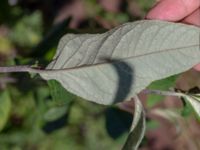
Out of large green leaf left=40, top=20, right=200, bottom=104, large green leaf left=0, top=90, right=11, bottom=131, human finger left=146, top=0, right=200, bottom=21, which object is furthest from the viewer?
large green leaf left=0, top=90, right=11, bottom=131

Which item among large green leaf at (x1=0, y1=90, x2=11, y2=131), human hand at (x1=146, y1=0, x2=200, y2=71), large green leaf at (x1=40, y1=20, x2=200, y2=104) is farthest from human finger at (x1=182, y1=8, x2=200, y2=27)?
large green leaf at (x1=0, y1=90, x2=11, y2=131)

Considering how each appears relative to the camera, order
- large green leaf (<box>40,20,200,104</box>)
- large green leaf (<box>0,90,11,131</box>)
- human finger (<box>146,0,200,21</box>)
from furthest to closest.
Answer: large green leaf (<box>0,90,11,131</box>)
human finger (<box>146,0,200,21</box>)
large green leaf (<box>40,20,200,104</box>)

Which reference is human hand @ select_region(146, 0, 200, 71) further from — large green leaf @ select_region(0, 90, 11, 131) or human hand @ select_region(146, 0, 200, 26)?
large green leaf @ select_region(0, 90, 11, 131)

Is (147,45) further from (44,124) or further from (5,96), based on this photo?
(44,124)

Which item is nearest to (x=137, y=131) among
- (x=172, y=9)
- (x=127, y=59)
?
(x=127, y=59)

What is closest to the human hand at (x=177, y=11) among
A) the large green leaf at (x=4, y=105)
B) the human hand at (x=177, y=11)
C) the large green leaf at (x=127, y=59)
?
the human hand at (x=177, y=11)

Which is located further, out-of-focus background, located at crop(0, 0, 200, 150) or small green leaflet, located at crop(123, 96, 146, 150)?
out-of-focus background, located at crop(0, 0, 200, 150)
